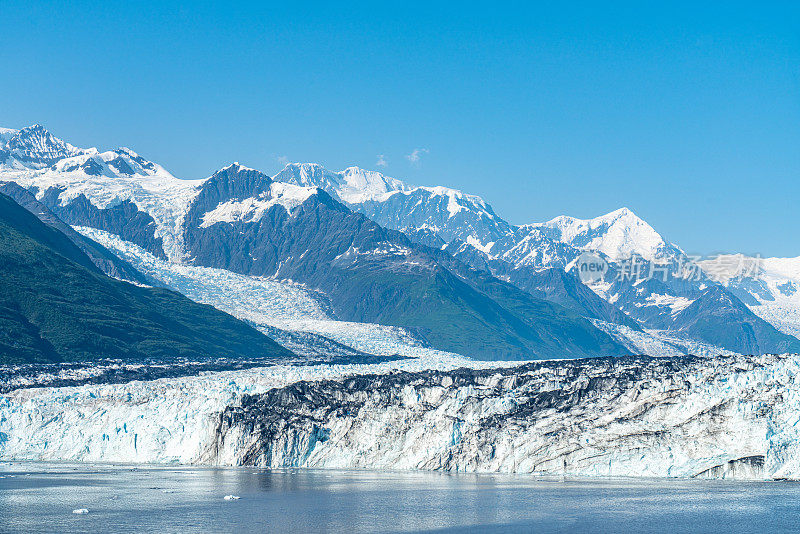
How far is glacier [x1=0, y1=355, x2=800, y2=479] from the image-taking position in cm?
9438

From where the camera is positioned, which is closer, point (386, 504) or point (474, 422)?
point (386, 504)

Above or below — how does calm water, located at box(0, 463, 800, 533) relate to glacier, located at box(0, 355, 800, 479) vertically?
below

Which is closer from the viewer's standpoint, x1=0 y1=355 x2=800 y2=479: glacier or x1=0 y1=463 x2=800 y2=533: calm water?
x1=0 y1=463 x2=800 y2=533: calm water

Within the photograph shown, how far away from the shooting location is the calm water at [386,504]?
70562 millimetres

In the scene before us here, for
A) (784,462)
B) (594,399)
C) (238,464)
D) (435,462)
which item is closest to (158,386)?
(238,464)

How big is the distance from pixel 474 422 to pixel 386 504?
27.8 m

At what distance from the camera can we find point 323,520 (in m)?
73.6

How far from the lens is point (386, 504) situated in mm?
81750

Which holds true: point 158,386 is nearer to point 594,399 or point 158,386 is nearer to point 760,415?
point 594,399

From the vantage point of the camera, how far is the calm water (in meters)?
70.6

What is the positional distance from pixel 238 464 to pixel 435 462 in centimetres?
2289

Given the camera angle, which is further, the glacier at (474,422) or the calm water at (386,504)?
the glacier at (474,422)

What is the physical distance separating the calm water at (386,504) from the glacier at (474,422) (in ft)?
12.1

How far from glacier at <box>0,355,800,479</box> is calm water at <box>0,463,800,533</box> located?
3.69 m
